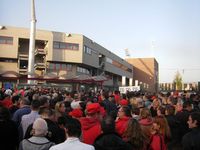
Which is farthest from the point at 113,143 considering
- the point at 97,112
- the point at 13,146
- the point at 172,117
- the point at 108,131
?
the point at 172,117

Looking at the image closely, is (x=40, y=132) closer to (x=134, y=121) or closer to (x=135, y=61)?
(x=134, y=121)

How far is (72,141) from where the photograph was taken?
15.0ft

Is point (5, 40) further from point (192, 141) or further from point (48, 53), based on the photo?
point (192, 141)

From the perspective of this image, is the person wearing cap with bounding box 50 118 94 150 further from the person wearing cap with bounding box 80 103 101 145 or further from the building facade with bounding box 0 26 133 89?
the building facade with bounding box 0 26 133 89

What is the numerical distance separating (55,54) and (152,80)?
68.2 metres

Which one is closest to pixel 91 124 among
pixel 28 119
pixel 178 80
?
pixel 28 119

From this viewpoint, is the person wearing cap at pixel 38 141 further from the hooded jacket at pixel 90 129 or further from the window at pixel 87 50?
the window at pixel 87 50

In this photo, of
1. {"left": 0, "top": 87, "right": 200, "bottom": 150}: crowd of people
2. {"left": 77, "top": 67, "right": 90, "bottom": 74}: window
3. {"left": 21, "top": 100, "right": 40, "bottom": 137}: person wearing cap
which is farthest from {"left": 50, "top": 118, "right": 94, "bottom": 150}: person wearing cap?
{"left": 77, "top": 67, "right": 90, "bottom": 74}: window

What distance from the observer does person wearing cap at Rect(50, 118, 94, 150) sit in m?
4.50

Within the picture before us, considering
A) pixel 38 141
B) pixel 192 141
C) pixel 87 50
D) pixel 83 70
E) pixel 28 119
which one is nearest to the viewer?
pixel 38 141

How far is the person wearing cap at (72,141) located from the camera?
4.50 meters

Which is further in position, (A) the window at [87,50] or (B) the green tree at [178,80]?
(B) the green tree at [178,80]

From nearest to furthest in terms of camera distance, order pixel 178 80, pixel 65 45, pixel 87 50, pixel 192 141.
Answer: pixel 192 141, pixel 65 45, pixel 87 50, pixel 178 80

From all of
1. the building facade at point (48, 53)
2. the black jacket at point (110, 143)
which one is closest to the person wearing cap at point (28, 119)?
the black jacket at point (110, 143)
